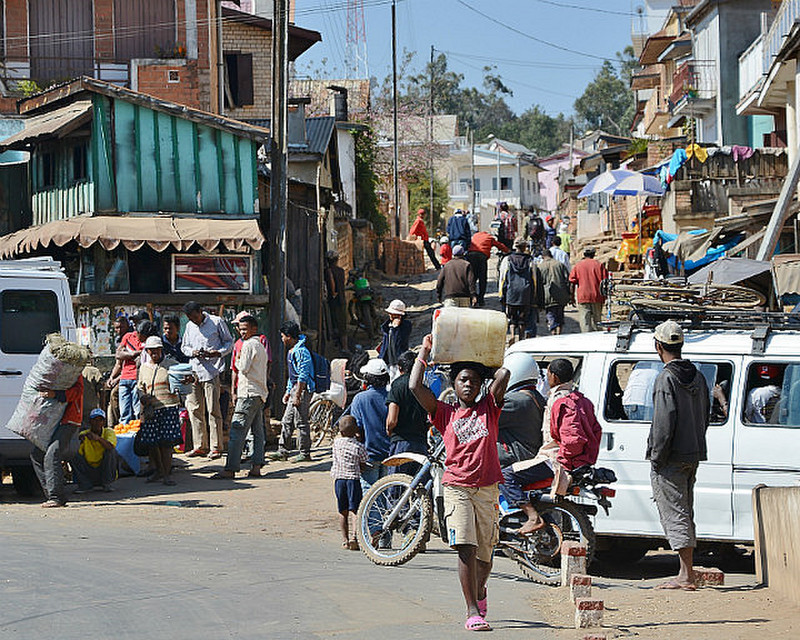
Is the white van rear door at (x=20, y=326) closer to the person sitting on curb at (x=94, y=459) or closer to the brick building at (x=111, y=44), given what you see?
the person sitting on curb at (x=94, y=459)

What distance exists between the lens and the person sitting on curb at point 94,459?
1348 cm

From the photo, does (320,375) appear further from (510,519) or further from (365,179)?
(365,179)

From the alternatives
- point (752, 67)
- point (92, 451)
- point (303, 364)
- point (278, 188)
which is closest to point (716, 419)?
point (303, 364)

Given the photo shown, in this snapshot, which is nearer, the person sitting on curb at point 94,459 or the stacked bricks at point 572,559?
the stacked bricks at point 572,559

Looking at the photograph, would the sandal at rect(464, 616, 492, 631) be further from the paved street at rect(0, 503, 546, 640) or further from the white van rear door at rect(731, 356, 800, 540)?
the white van rear door at rect(731, 356, 800, 540)

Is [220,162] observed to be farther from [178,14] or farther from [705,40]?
[705,40]

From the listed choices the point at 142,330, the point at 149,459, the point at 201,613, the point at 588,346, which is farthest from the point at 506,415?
the point at 142,330

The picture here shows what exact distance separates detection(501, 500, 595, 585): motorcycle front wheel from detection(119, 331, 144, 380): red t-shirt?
24.2 feet

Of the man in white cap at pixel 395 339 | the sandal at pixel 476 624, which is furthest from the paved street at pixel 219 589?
the man in white cap at pixel 395 339

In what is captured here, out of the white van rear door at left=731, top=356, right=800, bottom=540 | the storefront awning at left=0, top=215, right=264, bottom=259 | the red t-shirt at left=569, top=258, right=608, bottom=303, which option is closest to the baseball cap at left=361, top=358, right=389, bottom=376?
the white van rear door at left=731, top=356, right=800, bottom=540

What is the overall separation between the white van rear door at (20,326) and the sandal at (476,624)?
728cm

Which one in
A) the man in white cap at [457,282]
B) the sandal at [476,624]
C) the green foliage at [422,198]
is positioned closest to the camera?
the sandal at [476,624]

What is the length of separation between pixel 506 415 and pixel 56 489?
5347mm

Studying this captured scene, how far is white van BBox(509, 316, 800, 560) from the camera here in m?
9.41
